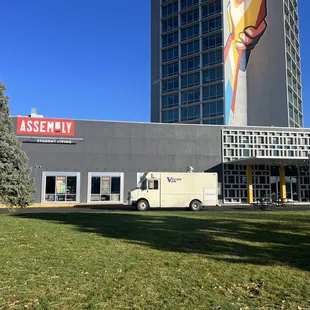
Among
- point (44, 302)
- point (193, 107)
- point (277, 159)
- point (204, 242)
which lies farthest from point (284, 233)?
point (193, 107)

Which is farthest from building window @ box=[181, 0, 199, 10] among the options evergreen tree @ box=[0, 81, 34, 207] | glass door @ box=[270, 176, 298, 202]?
evergreen tree @ box=[0, 81, 34, 207]

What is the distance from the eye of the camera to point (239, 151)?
3659 cm

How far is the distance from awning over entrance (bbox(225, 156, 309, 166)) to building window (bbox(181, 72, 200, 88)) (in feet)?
123

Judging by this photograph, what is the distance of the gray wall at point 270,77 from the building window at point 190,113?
414 inches

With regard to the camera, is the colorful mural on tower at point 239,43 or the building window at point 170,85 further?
the building window at point 170,85

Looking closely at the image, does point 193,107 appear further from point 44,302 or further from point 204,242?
point 44,302

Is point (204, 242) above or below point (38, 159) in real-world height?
below

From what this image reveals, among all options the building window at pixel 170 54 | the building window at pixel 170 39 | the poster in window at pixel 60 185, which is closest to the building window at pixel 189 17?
the building window at pixel 170 39

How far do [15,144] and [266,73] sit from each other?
204 feet

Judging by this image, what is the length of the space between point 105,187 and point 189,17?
51.6 meters

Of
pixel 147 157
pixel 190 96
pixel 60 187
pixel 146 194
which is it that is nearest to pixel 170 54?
pixel 190 96

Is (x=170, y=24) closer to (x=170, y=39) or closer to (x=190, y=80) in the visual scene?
(x=170, y=39)

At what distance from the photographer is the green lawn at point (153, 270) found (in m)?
4.95

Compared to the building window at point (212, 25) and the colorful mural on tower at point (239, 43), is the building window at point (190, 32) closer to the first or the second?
the building window at point (212, 25)
